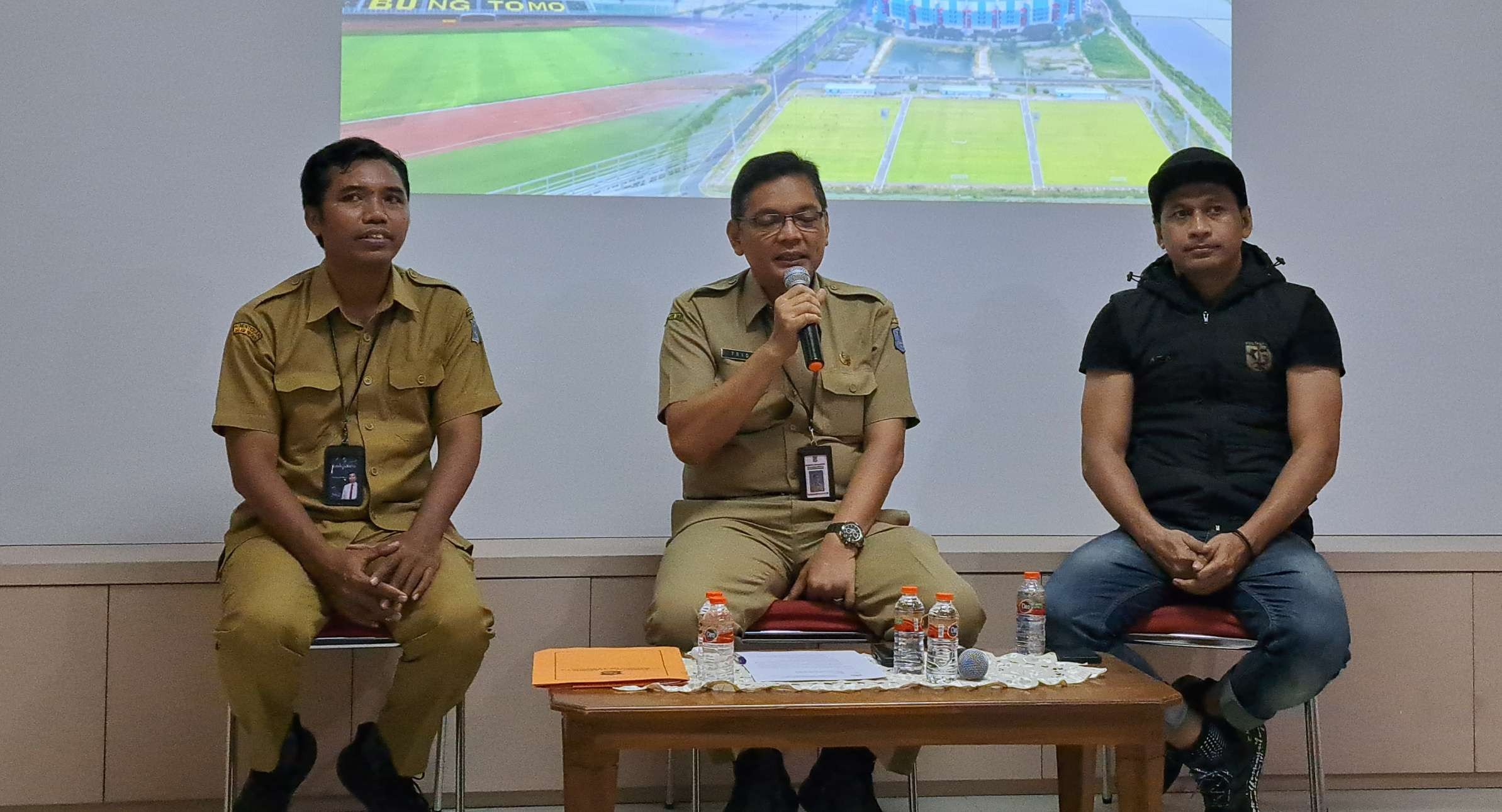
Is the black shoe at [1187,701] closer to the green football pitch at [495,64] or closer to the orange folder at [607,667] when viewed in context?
the orange folder at [607,667]

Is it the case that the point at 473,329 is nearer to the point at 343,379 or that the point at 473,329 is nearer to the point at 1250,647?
the point at 343,379

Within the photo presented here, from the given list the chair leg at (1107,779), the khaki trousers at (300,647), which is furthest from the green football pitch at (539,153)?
the chair leg at (1107,779)

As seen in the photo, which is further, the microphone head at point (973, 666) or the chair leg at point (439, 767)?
the chair leg at point (439, 767)

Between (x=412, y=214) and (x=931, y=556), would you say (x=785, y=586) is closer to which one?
(x=931, y=556)

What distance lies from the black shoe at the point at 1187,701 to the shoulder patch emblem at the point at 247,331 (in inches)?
76.3

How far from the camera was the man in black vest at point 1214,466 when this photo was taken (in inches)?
95.7

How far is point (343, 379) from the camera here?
2.54 meters

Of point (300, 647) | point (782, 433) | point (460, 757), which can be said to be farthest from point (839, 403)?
point (300, 647)

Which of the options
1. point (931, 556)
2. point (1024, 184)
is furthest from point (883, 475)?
point (1024, 184)

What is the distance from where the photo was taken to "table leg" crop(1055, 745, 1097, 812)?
86.6 inches

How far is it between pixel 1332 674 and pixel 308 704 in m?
2.08

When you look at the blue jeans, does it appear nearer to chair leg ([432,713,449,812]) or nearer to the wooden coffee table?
the wooden coffee table

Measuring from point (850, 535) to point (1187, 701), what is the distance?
2.51 feet

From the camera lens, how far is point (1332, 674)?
2.40 m
